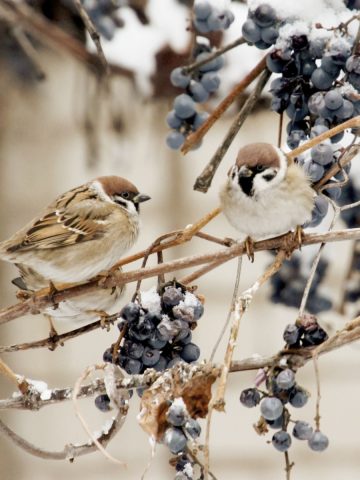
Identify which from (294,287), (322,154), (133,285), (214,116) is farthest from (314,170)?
(133,285)

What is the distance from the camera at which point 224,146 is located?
87cm

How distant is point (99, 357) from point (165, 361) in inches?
61.7

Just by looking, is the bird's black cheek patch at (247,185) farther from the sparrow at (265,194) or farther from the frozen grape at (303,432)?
the frozen grape at (303,432)

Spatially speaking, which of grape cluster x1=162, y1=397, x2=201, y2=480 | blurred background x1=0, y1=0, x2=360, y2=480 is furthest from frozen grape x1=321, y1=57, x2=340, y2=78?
blurred background x1=0, y1=0, x2=360, y2=480

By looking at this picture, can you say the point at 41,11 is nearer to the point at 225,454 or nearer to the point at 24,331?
the point at 24,331

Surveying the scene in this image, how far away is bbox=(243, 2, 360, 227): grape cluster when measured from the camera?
87cm

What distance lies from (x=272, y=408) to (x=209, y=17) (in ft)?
1.85

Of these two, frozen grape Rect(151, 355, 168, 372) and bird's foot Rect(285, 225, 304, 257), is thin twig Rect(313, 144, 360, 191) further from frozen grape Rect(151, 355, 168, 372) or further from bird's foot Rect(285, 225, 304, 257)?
frozen grape Rect(151, 355, 168, 372)

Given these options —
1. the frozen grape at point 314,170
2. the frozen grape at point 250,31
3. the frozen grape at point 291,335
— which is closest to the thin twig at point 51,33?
the frozen grape at point 250,31

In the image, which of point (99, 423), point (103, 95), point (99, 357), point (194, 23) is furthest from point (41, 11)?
point (99, 423)

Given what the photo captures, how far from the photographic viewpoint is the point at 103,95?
1881 millimetres

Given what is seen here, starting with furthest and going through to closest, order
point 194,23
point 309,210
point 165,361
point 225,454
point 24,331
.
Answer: point 24,331, point 225,454, point 194,23, point 309,210, point 165,361

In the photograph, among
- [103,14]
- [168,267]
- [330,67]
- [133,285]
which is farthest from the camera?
[133,285]

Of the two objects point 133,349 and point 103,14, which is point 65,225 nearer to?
A: point 103,14
